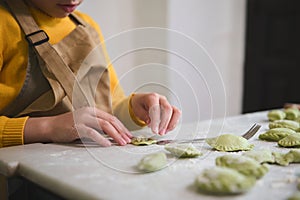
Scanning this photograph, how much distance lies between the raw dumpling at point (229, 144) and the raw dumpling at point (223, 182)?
189mm

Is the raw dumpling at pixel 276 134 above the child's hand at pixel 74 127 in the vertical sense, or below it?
below

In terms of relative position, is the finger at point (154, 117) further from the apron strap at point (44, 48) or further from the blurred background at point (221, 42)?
the blurred background at point (221, 42)

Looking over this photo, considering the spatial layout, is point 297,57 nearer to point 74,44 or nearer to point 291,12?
point 291,12

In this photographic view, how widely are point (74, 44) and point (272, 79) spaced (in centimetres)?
159

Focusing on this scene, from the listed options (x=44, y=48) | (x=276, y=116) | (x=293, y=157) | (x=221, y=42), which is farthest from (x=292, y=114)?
(x=221, y=42)

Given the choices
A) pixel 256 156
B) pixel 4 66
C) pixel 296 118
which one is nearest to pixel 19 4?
pixel 4 66

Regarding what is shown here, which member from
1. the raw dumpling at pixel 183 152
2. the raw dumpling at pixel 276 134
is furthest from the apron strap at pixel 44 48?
the raw dumpling at pixel 276 134

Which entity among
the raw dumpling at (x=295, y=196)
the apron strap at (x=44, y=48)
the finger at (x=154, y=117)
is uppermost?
the apron strap at (x=44, y=48)

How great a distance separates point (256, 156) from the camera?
2.05 ft

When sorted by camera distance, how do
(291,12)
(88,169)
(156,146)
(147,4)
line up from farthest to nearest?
(291,12), (147,4), (156,146), (88,169)

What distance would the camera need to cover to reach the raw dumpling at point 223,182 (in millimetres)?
480

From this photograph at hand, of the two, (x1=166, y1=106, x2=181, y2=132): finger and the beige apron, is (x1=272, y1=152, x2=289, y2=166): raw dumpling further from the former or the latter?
the beige apron

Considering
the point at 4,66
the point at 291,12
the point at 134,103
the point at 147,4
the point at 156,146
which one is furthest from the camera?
the point at 291,12

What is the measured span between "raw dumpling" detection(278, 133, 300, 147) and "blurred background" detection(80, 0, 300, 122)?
0.57 metres
